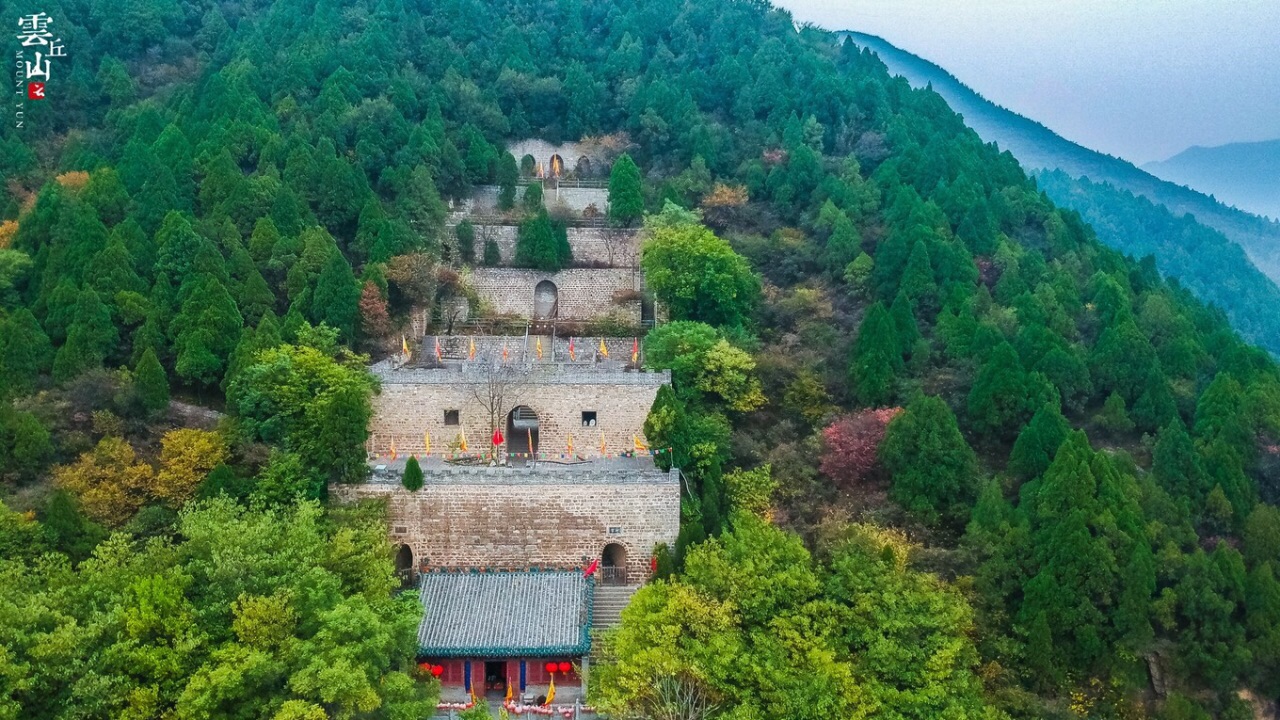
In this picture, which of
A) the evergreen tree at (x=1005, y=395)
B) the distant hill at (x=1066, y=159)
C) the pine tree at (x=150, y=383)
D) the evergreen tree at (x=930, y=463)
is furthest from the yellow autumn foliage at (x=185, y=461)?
the distant hill at (x=1066, y=159)

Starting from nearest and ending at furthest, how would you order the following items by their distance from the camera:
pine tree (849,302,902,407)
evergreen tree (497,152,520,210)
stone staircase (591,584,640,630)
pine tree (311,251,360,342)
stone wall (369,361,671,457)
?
stone staircase (591,584,640,630)
pine tree (849,302,902,407)
stone wall (369,361,671,457)
pine tree (311,251,360,342)
evergreen tree (497,152,520,210)

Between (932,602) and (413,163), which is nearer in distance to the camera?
(932,602)

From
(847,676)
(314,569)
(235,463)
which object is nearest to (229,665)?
(314,569)

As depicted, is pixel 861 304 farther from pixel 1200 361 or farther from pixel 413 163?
pixel 413 163

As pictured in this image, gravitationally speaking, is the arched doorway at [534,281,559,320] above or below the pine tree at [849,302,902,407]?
above

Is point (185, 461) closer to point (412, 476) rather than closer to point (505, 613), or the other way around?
point (412, 476)

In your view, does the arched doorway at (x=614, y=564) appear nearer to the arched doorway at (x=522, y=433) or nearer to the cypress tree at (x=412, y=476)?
the arched doorway at (x=522, y=433)

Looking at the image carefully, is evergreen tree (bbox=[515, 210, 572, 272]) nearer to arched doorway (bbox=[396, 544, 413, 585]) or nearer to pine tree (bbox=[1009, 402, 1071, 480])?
arched doorway (bbox=[396, 544, 413, 585])

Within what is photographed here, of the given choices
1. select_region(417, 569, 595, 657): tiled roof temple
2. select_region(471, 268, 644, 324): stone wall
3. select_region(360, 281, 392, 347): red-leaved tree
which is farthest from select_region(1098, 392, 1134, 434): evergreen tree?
select_region(360, 281, 392, 347): red-leaved tree

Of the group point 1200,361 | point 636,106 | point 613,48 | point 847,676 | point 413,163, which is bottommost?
point 847,676
